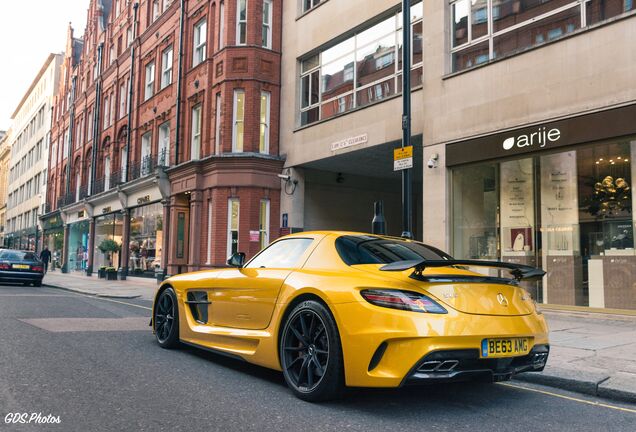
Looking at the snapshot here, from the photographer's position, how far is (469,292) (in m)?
3.97

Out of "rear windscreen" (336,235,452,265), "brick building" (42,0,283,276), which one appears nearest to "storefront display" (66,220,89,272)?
"brick building" (42,0,283,276)

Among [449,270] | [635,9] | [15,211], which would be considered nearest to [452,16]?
[635,9]

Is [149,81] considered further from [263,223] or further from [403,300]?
[403,300]

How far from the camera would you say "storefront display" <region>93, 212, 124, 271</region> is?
2712 cm

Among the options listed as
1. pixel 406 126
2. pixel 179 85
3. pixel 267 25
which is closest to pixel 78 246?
pixel 179 85

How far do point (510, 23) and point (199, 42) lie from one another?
14.6 metres

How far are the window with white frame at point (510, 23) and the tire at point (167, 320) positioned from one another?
9.03m

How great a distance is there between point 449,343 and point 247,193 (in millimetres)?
16129

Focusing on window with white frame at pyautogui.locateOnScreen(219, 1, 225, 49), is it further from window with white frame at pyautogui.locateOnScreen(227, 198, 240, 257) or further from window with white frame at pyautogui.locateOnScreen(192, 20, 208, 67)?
window with white frame at pyautogui.locateOnScreen(227, 198, 240, 257)

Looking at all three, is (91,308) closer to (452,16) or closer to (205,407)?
(205,407)

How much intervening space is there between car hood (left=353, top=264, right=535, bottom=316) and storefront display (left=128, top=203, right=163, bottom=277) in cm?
2134

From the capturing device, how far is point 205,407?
3986 mm

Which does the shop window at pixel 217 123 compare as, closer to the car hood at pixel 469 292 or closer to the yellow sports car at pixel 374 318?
the yellow sports car at pixel 374 318

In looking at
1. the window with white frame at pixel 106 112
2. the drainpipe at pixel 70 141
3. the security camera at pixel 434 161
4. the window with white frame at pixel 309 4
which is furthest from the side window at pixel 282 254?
the drainpipe at pixel 70 141
